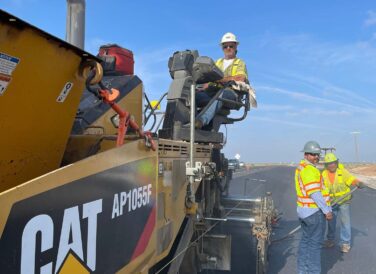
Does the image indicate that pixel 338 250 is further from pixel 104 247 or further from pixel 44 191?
pixel 44 191

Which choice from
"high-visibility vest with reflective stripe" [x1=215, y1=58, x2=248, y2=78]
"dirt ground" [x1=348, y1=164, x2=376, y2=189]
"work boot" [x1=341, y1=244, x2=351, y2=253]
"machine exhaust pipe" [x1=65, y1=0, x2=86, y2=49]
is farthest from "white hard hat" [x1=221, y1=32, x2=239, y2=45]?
"dirt ground" [x1=348, y1=164, x2=376, y2=189]

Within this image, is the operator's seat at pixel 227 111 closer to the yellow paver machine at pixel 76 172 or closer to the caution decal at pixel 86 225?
the yellow paver machine at pixel 76 172

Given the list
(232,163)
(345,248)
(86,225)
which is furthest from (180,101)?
(345,248)

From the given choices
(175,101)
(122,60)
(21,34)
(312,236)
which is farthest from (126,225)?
(312,236)

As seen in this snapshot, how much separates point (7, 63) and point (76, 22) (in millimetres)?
3093

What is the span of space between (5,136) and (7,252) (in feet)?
1.90

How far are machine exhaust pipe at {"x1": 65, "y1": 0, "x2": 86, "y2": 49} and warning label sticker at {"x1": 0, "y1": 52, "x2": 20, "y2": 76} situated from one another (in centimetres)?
287

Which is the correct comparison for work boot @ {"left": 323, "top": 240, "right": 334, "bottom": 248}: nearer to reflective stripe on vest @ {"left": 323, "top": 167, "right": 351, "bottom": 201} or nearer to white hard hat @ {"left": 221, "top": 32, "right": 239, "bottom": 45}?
reflective stripe on vest @ {"left": 323, "top": 167, "right": 351, "bottom": 201}

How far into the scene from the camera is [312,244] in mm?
5547

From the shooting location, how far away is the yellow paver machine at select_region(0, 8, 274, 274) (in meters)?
1.73

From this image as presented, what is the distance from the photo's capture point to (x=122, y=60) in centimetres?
409

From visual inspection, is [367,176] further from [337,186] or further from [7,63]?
[7,63]

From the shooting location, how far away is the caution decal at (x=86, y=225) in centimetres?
167

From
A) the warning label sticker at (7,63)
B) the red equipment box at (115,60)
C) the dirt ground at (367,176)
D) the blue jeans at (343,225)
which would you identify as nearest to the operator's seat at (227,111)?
the red equipment box at (115,60)
